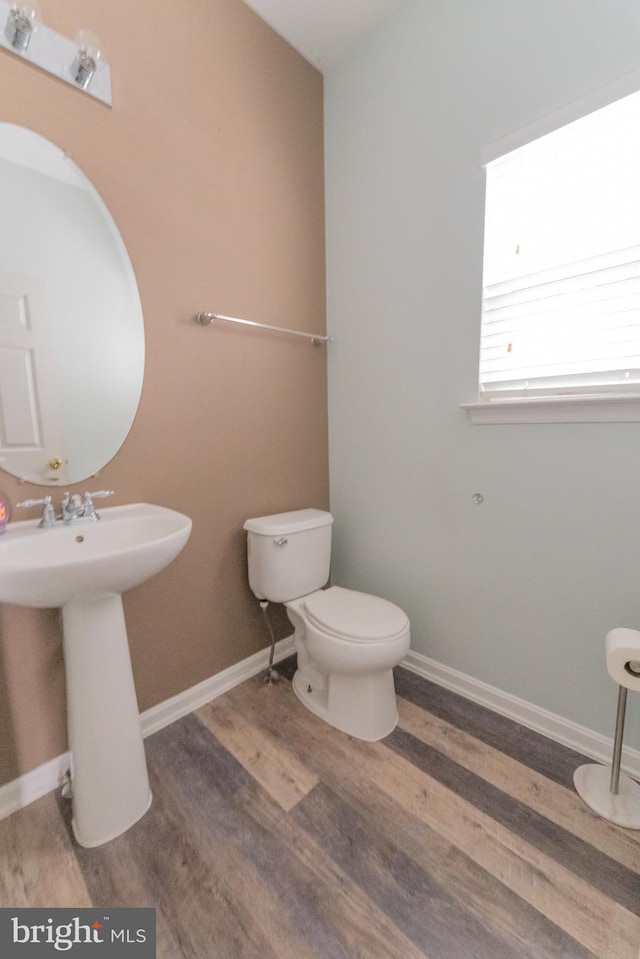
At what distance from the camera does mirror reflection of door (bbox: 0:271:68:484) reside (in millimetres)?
1066

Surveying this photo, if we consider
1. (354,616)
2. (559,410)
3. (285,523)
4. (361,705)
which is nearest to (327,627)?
(354,616)

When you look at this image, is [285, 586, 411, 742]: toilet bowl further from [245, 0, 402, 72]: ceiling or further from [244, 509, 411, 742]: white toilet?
[245, 0, 402, 72]: ceiling

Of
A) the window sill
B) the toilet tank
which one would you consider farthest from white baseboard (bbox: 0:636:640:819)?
the window sill

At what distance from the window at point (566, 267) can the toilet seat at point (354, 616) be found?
2.72 feet

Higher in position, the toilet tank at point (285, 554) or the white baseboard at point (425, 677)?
the toilet tank at point (285, 554)

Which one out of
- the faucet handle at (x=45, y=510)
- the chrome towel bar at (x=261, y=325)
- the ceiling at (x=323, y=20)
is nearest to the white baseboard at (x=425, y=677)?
the faucet handle at (x=45, y=510)

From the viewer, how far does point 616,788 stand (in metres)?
1.13

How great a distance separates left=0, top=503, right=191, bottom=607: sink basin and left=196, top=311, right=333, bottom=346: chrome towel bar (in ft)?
2.33

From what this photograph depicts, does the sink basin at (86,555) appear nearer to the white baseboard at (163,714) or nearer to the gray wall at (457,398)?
the white baseboard at (163,714)

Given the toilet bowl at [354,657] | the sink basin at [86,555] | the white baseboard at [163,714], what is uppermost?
the sink basin at [86,555]

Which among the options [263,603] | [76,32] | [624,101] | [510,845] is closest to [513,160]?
[624,101]

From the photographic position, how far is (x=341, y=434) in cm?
190

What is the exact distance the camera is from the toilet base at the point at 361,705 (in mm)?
1367

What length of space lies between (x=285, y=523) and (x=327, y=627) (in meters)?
0.43
